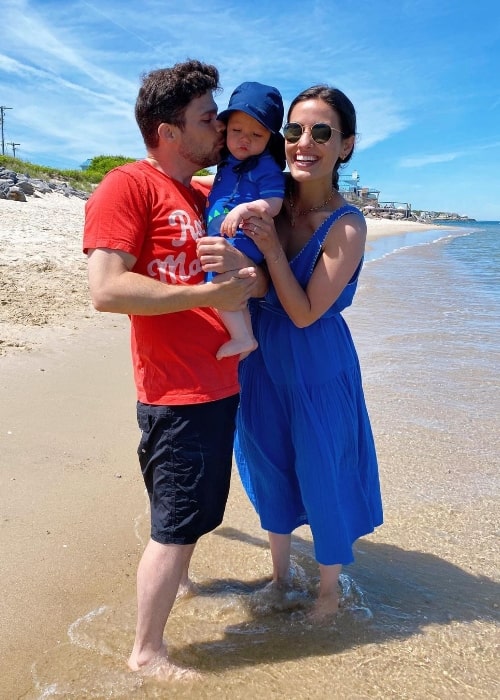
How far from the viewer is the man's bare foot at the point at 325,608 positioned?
2.51 metres

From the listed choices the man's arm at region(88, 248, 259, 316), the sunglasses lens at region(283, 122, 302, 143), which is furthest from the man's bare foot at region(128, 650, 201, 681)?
the sunglasses lens at region(283, 122, 302, 143)

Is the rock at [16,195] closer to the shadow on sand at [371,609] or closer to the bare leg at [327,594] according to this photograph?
the shadow on sand at [371,609]

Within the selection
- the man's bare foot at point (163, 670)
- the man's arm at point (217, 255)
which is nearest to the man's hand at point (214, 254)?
the man's arm at point (217, 255)

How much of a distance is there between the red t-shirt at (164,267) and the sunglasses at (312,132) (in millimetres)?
427

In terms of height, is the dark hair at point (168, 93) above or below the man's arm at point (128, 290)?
above

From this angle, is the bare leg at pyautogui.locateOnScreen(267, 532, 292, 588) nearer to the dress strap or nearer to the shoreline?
the dress strap

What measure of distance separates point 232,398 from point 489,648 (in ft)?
4.57

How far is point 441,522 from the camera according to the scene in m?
3.25

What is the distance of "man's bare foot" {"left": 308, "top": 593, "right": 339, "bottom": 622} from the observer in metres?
2.51

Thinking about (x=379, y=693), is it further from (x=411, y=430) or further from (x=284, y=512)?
(x=411, y=430)

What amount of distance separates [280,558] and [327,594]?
0.88 feet

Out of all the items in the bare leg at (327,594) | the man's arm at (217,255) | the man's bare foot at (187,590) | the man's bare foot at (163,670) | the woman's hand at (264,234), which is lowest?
the man's bare foot at (187,590)

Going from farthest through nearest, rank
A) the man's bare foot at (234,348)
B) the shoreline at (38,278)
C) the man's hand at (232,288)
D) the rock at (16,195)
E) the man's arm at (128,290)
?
the rock at (16,195) → the shoreline at (38,278) → the man's bare foot at (234,348) → the man's hand at (232,288) → the man's arm at (128,290)

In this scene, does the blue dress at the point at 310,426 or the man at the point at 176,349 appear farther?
the blue dress at the point at 310,426
